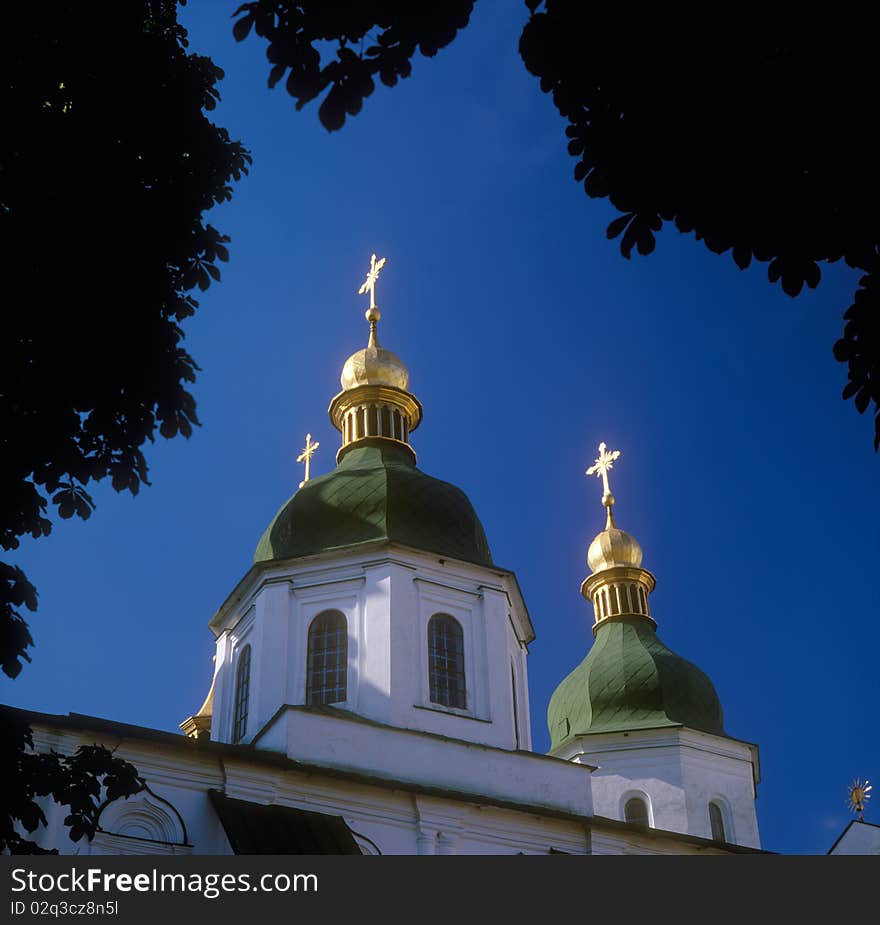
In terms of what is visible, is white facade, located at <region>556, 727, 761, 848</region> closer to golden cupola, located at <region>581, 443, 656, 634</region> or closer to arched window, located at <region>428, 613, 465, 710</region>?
golden cupola, located at <region>581, 443, 656, 634</region>

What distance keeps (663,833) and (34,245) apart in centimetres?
1495

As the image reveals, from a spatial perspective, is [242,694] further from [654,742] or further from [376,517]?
[654,742]

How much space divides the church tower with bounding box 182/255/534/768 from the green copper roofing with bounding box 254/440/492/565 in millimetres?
23

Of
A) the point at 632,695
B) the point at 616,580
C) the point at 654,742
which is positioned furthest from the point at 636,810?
the point at 616,580

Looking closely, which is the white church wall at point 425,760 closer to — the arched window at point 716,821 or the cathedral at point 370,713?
the cathedral at point 370,713

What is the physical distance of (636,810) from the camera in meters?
25.7

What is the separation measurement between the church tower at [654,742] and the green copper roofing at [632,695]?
0.07 ft

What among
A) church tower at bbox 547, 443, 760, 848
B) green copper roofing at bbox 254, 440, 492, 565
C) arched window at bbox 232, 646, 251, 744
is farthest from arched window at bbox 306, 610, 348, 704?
church tower at bbox 547, 443, 760, 848

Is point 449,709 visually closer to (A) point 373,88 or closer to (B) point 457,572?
(B) point 457,572

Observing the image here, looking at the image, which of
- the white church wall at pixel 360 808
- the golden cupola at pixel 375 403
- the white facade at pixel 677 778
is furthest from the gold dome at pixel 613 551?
the white church wall at pixel 360 808

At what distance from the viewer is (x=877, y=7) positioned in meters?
4.93

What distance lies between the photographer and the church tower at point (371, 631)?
18.7 metres
